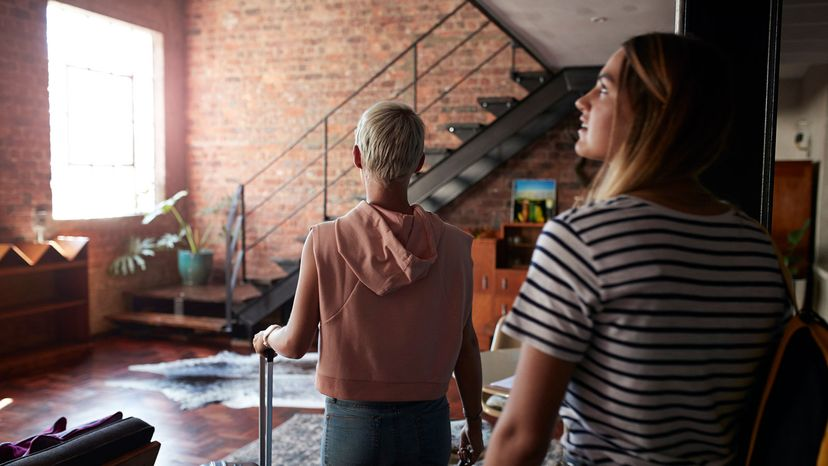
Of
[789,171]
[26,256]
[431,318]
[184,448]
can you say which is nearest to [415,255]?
[431,318]

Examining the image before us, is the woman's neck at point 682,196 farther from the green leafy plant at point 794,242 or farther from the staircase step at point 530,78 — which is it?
the staircase step at point 530,78

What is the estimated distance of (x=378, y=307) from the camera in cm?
157

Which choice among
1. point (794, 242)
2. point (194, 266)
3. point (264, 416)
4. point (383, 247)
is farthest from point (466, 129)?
point (383, 247)

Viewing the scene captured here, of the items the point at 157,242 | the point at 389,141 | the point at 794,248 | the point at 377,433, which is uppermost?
the point at 389,141

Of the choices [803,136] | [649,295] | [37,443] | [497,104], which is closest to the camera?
[649,295]

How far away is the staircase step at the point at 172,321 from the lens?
22.6ft

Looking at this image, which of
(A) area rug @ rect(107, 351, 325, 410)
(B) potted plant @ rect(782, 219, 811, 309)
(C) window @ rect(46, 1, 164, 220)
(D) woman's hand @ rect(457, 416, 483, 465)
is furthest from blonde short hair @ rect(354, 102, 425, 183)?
(C) window @ rect(46, 1, 164, 220)

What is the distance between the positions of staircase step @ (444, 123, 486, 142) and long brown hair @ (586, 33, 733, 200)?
18.0ft

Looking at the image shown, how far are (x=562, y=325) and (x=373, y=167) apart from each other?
31.3 inches

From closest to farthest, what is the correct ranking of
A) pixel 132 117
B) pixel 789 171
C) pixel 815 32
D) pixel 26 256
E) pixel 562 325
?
pixel 562 325 → pixel 815 32 → pixel 789 171 → pixel 26 256 → pixel 132 117

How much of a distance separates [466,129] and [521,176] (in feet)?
3.35

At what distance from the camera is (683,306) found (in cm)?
94

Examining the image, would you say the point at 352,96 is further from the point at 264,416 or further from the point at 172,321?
the point at 264,416

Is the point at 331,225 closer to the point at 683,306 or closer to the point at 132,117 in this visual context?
the point at 683,306
